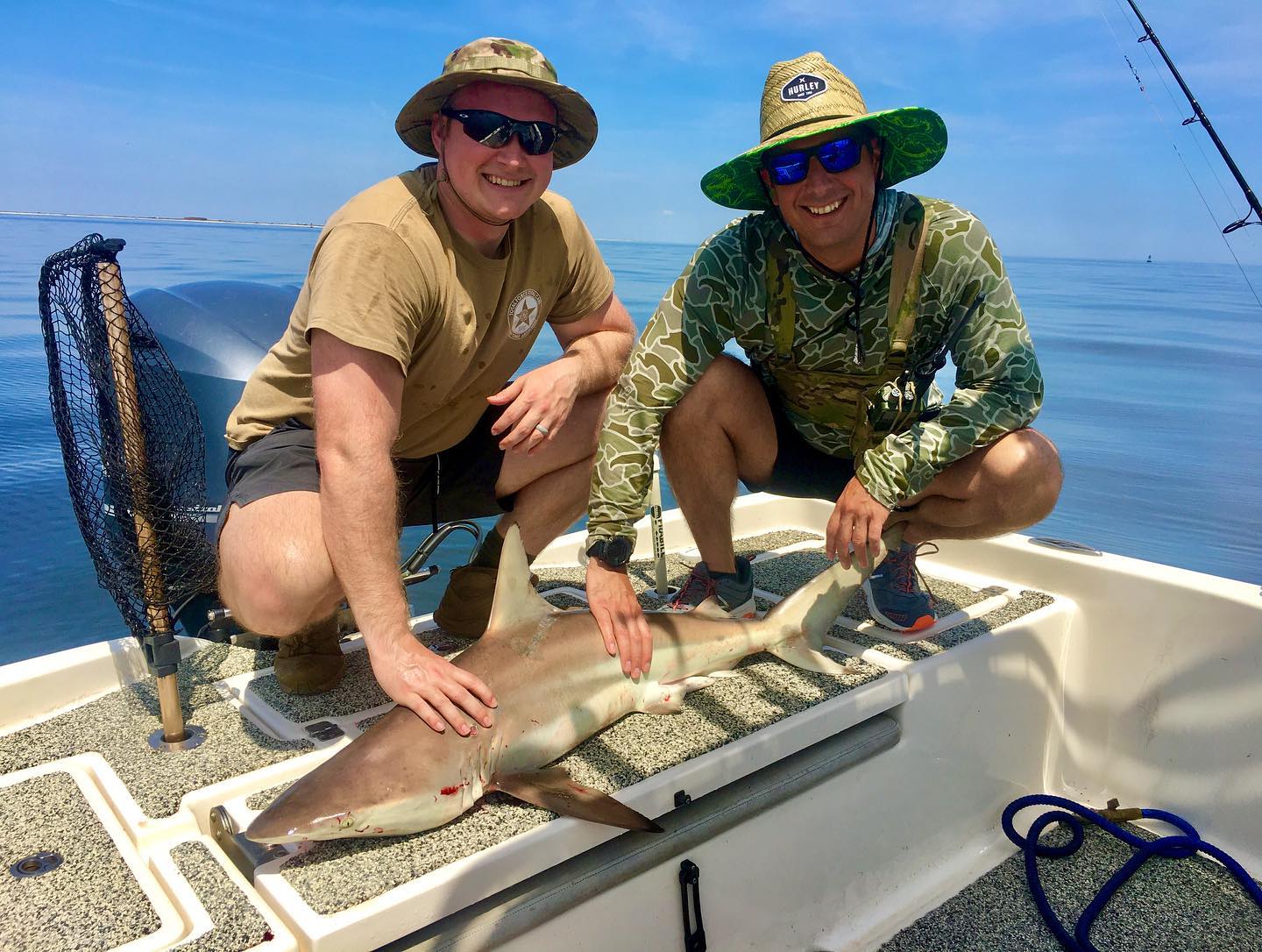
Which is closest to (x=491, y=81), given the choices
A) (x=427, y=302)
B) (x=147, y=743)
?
(x=427, y=302)

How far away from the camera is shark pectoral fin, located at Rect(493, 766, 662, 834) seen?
1680mm

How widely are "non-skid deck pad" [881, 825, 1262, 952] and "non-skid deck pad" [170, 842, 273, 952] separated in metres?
1.54

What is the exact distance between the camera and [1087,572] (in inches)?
119

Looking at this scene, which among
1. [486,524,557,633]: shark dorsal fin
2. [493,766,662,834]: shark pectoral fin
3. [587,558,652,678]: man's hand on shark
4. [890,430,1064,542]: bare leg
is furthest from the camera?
[890,430,1064,542]: bare leg

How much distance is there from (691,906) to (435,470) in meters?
1.50

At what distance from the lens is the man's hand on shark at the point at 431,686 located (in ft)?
5.93

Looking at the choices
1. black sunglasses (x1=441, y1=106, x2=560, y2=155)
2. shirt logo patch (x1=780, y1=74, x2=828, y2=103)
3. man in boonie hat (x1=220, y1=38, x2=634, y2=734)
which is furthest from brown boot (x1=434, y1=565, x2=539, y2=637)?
shirt logo patch (x1=780, y1=74, x2=828, y2=103)

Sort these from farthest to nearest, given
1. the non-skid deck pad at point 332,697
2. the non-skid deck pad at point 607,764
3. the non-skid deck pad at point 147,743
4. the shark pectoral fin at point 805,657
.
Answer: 1. the shark pectoral fin at point 805,657
2. the non-skid deck pad at point 332,697
3. the non-skid deck pad at point 147,743
4. the non-skid deck pad at point 607,764

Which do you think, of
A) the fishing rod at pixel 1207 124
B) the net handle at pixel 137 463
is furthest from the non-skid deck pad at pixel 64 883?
the fishing rod at pixel 1207 124

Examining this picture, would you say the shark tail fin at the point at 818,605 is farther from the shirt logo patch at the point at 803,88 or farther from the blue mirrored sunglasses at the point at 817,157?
the shirt logo patch at the point at 803,88

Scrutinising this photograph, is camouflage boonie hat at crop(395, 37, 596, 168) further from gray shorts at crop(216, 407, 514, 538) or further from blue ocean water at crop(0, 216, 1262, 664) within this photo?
blue ocean water at crop(0, 216, 1262, 664)

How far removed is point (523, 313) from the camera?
2.64 metres

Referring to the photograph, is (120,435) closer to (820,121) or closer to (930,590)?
(820,121)

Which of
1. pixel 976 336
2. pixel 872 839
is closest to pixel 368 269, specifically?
pixel 976 336
